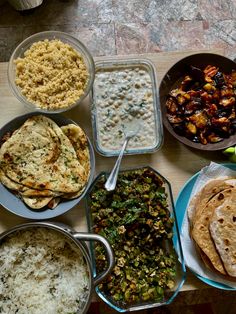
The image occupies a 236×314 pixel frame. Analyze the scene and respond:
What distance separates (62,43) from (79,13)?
49 cm

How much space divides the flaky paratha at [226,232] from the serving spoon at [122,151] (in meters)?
0.42

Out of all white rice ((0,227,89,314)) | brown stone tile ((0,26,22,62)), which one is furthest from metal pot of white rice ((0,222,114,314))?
brown stone tile ((0,26,22,62))

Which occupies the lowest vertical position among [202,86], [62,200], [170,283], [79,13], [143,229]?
[170,283]

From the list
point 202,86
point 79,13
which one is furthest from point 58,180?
point 79,13

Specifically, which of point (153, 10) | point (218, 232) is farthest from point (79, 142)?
point (153, 10)

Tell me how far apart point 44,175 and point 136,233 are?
Result: 424 millimetres

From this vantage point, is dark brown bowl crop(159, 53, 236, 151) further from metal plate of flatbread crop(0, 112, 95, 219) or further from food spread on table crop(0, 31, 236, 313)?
metal plate of flatbread crop(0, 112, 95, 219)

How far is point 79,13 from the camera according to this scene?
2375 mm

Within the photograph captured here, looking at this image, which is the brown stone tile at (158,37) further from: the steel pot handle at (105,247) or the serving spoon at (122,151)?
Answer: the steel pot handle at (105,247)

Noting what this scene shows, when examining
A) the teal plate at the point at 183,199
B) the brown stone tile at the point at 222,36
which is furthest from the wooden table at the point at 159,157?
the brown stone tile at the point at 222,36

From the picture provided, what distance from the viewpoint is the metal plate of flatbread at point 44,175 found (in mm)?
1854

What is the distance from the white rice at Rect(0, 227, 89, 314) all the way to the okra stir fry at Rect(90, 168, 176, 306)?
14 cm

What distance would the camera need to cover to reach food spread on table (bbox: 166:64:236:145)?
2.03 metres

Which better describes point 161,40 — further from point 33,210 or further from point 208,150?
point 33,210
